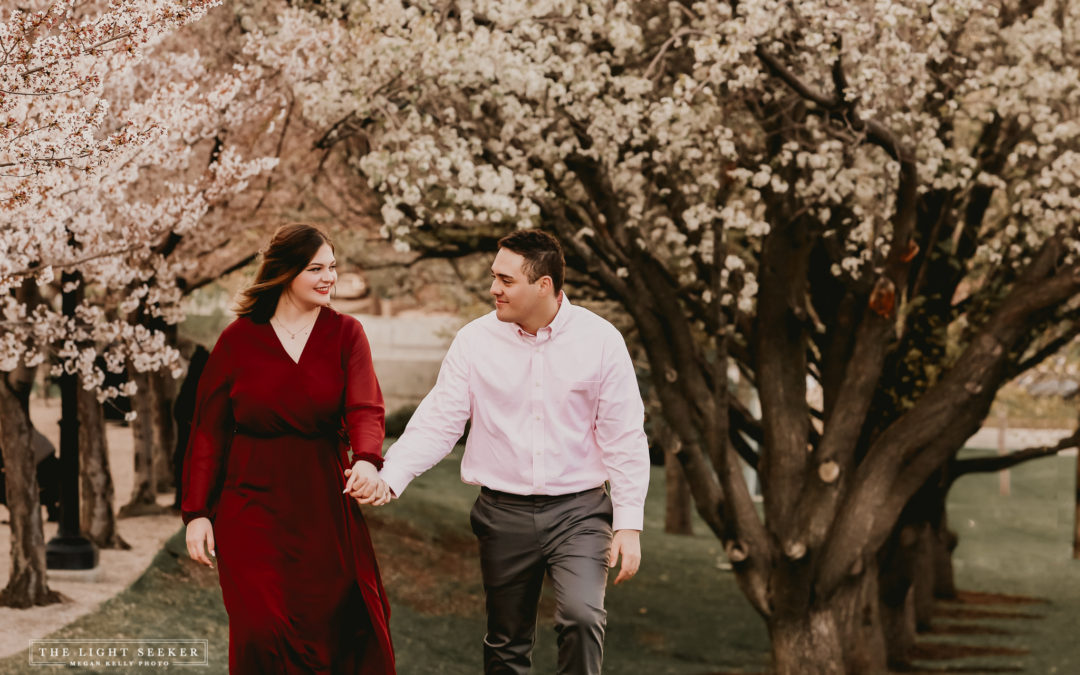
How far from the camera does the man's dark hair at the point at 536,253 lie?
5137 millimetres

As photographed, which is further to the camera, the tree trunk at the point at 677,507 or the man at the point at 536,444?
the tree trunk at the point at 677,507

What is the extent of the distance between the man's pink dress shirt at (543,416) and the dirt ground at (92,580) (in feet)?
24.1

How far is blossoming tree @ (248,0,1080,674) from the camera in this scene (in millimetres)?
11148

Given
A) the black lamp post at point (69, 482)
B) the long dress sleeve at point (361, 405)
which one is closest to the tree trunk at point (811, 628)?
the black lamp post at point (69, 482)

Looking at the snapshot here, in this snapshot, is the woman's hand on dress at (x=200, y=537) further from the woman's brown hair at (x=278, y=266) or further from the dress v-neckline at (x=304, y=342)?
the woman's brown hair at (x=278, y=266)

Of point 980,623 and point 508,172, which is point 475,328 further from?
point 980,623

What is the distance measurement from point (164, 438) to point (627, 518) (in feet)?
60.5

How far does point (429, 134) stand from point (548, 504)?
24.7 ft

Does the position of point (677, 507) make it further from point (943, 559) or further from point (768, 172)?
point (768, 172)

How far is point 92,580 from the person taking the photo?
545 inches

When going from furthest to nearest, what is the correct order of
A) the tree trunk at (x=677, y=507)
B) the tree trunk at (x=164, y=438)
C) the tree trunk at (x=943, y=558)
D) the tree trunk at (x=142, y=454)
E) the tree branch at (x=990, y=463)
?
the tree trunk at (x=677, y=507) < the tree trunk at (x=164, y=438) < the tree trunk at (x=943, y=558) < the tree trunk at (x=142, y=454) < the tree branch at (x=990, y=463)

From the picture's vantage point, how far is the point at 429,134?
39.8 feet

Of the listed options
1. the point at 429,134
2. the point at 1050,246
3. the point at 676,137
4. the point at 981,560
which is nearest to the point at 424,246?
the point at 429,134

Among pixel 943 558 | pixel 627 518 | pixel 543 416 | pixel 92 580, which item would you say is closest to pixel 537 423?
pixel 543 416
